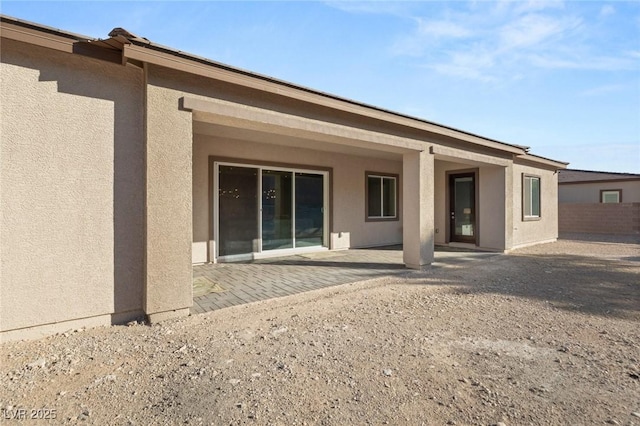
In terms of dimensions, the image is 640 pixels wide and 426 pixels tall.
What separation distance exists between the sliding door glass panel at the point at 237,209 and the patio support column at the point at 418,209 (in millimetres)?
3818

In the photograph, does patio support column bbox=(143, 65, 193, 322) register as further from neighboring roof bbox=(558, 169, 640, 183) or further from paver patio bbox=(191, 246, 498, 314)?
neighboring roof bbox=(558, 169, 640, 183)

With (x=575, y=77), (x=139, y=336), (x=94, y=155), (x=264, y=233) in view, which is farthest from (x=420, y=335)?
(x=575, y=77)

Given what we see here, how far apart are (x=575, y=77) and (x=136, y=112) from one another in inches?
423

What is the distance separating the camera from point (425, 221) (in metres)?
7.51

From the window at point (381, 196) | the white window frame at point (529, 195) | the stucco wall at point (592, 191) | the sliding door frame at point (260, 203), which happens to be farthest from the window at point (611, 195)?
the sliding door frame at point (260, 203)

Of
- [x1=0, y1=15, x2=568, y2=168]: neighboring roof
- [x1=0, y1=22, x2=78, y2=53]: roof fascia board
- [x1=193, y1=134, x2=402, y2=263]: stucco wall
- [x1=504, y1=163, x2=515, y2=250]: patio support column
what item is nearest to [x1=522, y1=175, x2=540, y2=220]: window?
[x1=504, y1=163, x2=515, y2=250]: patio support column

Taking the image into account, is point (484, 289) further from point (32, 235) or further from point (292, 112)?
point (32, 235)

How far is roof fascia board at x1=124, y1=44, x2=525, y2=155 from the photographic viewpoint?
12.8ft

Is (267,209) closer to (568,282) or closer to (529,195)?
(568,282)

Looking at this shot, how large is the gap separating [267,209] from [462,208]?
22.0ft

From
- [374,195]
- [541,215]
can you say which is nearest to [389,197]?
[374,195]

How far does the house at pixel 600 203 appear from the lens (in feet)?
57.4

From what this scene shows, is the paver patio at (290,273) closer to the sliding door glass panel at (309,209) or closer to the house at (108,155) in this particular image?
the sliding door glass panel at (309,209)

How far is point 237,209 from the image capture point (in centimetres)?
841
